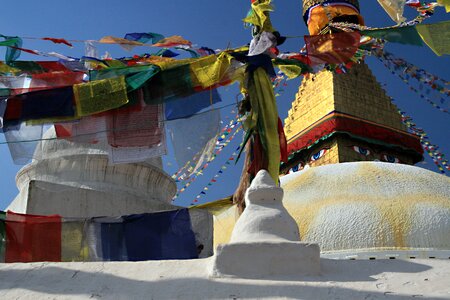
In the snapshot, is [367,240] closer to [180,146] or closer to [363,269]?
[180,146]

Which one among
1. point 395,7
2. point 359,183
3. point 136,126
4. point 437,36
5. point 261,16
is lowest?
point 359,183

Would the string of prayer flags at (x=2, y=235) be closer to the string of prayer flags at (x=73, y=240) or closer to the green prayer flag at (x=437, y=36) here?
the string of prayer flags at (x=73, y=240)

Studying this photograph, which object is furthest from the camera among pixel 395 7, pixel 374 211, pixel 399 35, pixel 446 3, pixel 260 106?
pixel 374 211

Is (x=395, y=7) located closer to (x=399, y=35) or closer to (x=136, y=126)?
(x=399, y=35)

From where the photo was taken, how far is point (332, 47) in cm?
657

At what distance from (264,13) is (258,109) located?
101 cm

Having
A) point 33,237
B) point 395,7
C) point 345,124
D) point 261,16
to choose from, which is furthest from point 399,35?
point 345,124

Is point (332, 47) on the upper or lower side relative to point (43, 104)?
upper

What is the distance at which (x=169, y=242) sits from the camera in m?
6.82

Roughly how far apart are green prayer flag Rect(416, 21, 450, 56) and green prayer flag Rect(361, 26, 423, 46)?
8 centimetres

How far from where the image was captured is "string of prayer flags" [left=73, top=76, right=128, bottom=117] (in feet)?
21.2

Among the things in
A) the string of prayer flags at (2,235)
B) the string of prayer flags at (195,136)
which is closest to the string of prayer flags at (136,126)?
the string of prayer flags at (195,136)

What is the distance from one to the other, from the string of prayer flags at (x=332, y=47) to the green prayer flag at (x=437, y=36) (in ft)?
2.18

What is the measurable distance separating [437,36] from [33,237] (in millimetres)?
4706
